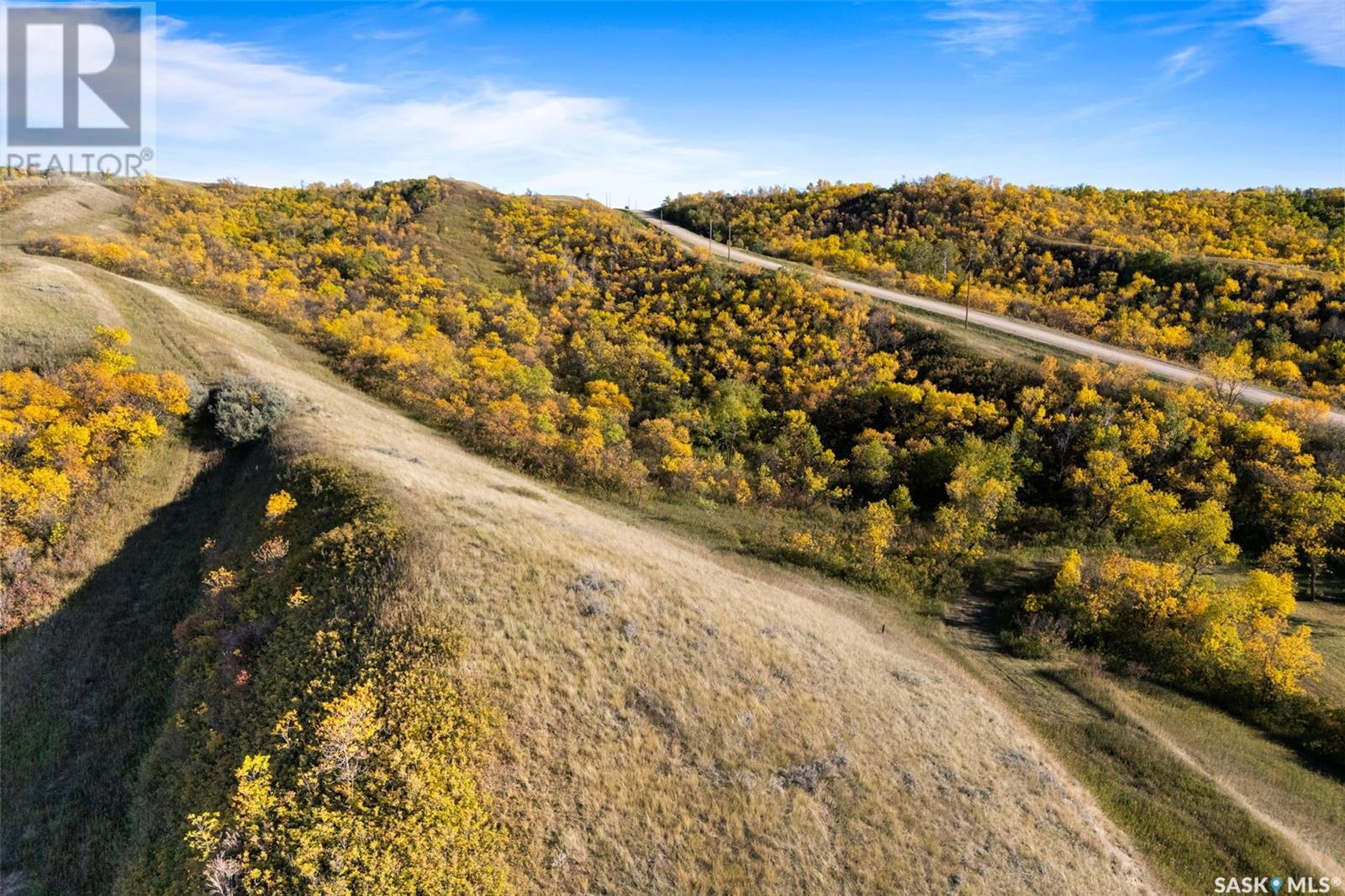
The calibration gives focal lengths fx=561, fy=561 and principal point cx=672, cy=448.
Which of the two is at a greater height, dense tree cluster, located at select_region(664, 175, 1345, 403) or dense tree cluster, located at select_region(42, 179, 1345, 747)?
dense tree cluster, located at select_region(664, 175, 1345, 403)

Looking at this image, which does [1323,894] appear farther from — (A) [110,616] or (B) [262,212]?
(B) [262,212]

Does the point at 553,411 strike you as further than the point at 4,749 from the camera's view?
Yes

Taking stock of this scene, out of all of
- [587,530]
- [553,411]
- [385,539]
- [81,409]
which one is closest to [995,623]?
[587,530]

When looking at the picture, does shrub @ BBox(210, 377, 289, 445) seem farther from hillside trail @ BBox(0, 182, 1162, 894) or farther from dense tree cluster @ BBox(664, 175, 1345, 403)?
dense tree cluster @ BBox(664, 175, 1345, 403)

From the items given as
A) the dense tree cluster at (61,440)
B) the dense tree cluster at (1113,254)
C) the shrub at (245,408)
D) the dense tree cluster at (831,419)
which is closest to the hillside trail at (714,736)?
the shrub at (245,408)

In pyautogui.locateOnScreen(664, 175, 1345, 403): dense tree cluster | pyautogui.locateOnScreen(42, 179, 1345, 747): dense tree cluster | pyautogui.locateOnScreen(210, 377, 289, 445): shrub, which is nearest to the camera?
pyautogui.locateOnScreen(210, 377, 289, 445): shrub

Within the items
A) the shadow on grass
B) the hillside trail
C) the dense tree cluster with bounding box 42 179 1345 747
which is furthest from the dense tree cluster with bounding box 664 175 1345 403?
the shadow on grass
